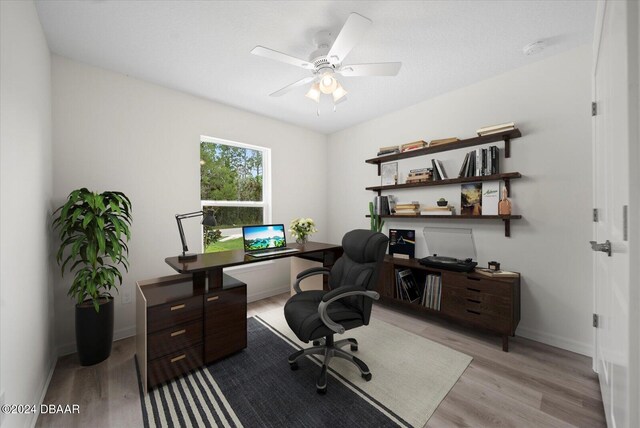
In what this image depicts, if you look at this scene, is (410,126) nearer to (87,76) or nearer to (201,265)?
(201,265)

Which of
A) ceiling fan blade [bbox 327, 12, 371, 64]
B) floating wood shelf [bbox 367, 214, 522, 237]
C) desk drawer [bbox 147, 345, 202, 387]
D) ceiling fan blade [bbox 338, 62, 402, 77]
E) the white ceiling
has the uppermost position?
the white ceiling

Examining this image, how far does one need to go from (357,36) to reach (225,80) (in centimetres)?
166

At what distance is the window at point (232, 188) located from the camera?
326cm

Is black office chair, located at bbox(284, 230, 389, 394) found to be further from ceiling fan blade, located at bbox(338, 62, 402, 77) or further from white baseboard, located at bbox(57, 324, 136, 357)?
white baseboard, located at bbox(57, 324, 136, 357)

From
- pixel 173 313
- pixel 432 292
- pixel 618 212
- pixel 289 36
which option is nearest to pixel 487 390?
pixel 432 292

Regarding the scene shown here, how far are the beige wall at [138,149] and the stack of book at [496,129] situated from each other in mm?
2718

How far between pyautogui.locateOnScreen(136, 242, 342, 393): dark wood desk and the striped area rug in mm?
135

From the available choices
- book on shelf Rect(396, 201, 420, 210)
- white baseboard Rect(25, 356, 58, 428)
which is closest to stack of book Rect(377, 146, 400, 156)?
book on shelf Rect(396, 201, 420, 210)

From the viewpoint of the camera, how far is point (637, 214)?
81 centimetres

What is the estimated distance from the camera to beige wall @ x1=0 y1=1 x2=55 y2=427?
1.23 meters

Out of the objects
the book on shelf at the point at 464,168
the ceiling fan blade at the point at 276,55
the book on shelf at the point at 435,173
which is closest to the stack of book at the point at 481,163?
the book on shelf at the point at 464,168

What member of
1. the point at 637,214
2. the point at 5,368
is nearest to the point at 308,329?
the point at 5,368

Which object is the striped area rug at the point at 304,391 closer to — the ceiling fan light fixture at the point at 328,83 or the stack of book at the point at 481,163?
the stack of book at the point at 481,163

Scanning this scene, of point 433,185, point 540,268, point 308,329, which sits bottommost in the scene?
point 308,329
